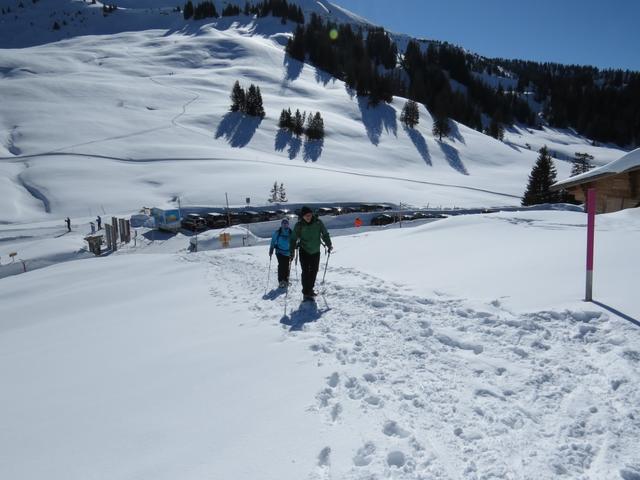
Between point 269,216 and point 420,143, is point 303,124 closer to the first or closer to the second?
point 420,143

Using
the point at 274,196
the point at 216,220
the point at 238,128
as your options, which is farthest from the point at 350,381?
the point at 238,128

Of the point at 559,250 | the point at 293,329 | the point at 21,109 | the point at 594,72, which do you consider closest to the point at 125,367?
the point at 293,329

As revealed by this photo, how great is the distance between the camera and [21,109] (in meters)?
59.2

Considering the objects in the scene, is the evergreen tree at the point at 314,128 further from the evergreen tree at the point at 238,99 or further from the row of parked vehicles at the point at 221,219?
the row of parked vehicles at the point at 221,219

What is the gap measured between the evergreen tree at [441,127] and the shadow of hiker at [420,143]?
3.44 m

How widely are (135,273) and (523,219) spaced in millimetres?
13447

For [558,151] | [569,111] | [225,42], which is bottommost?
[558,151]

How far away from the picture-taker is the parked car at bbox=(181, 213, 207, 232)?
95.5ft

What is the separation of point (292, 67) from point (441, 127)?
44.6 meters

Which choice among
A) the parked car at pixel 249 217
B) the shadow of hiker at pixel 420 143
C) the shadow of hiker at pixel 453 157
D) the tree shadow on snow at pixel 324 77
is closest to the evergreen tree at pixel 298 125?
the shadow of hiker at pixel 420 143

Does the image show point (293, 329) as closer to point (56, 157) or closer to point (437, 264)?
point (437, 264)

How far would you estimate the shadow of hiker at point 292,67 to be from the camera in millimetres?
90081

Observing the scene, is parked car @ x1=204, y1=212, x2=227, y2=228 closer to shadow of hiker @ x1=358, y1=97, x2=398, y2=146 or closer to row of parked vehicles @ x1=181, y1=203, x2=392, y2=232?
row of parked vehicles @ x1=181, y1=203, x2=392, y2=232

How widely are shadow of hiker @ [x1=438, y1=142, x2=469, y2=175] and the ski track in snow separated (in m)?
61.2
